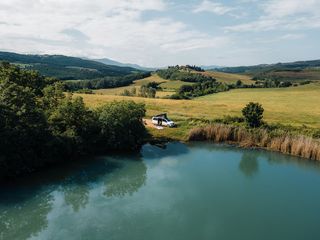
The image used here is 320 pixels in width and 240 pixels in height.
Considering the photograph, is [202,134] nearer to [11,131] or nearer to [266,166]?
[266,166]

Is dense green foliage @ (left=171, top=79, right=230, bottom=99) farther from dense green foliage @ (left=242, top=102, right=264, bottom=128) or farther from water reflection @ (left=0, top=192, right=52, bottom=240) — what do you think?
water reflection @ (left=0, top=192, right=52, bottom=240)

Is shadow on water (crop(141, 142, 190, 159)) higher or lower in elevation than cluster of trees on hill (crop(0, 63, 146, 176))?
lower

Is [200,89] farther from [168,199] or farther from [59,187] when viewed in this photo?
[168,199]

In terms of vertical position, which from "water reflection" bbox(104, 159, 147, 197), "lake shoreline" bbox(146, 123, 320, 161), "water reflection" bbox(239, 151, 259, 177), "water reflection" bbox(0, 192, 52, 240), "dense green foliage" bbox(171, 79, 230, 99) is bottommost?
"water reflection" bbox(0, 192, 52, 240)

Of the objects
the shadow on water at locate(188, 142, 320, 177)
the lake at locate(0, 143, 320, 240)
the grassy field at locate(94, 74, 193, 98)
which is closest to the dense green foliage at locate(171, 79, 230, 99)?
the grassy field at locate(94, 74, 193, 98)

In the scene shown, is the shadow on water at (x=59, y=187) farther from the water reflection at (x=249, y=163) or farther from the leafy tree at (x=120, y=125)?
the water reflection at (x=249, y=163)

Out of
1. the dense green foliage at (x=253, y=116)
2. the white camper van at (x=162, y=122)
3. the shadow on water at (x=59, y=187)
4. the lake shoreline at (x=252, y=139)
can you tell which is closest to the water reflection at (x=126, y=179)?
the shadow on water at (x=59, y=187)

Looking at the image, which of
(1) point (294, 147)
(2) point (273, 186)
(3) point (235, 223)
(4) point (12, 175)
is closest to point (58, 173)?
(4) point (12, 175)
